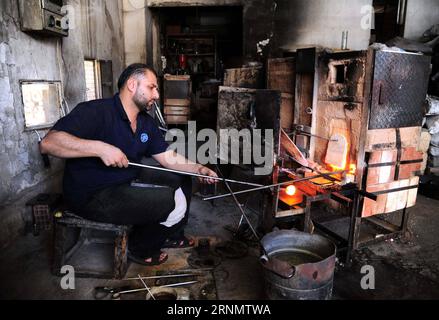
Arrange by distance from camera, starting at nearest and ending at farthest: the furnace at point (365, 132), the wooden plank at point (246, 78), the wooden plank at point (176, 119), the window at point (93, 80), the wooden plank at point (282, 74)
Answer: the furnace at point (365, 132) < the wooden plank at point (282, 74) < the wooden plank at point (246, 78) < the window at point (93, 80) < the wooden plank at point (176, 119)

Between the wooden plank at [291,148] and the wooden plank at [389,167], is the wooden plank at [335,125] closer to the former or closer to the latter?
the wooden plank at [389,167]

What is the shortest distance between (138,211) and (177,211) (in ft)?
1.90

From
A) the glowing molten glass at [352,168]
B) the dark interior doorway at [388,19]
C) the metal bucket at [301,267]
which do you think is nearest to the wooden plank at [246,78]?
the glowing molten glass at [352,168]

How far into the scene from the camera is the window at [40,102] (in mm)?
4789

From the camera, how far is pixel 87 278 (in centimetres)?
351

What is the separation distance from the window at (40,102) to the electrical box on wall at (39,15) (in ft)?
2.47

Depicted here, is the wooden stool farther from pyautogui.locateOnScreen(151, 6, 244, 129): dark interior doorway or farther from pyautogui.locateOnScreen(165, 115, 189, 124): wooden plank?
pyautogui.locateOnScreen(151, 6, 244, 129): dark interior doorway

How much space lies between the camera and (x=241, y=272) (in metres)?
3.69

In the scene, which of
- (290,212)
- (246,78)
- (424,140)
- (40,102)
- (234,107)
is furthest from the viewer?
(246,78)

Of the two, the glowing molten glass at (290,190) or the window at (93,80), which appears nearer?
the glowing molten glass at (290,190)

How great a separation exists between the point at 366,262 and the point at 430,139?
177 inches

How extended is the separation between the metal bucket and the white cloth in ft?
3.90

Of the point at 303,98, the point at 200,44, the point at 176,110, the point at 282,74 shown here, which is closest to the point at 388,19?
the point at 200,44

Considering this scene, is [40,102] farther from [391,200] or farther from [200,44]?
[200,44]
